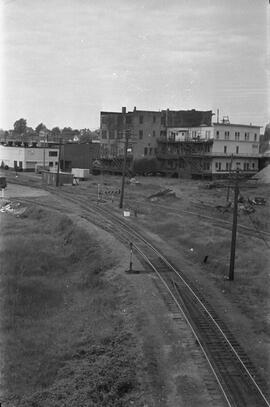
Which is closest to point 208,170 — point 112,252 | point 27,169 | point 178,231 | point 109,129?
point 109,129

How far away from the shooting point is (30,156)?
6238 cm

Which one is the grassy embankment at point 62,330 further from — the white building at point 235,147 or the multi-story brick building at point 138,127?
the multi-story brick building at point 138,127

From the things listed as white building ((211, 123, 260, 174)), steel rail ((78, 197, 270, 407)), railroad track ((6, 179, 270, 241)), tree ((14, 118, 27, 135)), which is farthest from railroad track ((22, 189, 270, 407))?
white building ((211, 123, 260, 174))

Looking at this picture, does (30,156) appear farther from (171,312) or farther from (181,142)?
(171,312)

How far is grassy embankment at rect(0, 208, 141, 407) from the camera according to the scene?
994cm

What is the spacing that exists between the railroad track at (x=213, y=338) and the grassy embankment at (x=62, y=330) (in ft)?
5.85

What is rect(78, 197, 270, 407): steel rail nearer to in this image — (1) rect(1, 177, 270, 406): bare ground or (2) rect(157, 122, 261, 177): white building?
(1) rect(1, 177, 270, 406): bare ground

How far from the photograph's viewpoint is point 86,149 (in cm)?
6419

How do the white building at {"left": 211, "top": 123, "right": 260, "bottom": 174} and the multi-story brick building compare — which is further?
the multi-story brick building

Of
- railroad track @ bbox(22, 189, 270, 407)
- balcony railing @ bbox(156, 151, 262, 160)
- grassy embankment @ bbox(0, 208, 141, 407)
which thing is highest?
balcony railing @ bbox(156, 151, 262, 160)

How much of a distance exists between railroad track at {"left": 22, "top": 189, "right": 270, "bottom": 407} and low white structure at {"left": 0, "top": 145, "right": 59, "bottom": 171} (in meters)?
42.7

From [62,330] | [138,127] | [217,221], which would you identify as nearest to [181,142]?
[138,127]

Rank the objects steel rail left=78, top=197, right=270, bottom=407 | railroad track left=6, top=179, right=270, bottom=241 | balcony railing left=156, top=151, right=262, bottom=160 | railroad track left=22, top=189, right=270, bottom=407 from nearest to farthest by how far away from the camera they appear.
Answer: railroad track left=22, top=189, right=270, bottom=407 < steel rail left=78, top=197, right=270, bottom=407 < railroad track left=6, top=179, right=270, bottom=241 < balcony railing left=156, top=151, right=262, bottom=160

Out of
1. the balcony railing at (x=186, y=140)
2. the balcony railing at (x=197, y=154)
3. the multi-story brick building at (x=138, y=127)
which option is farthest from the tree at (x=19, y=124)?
the balcony railing at (x=197, y=154)
